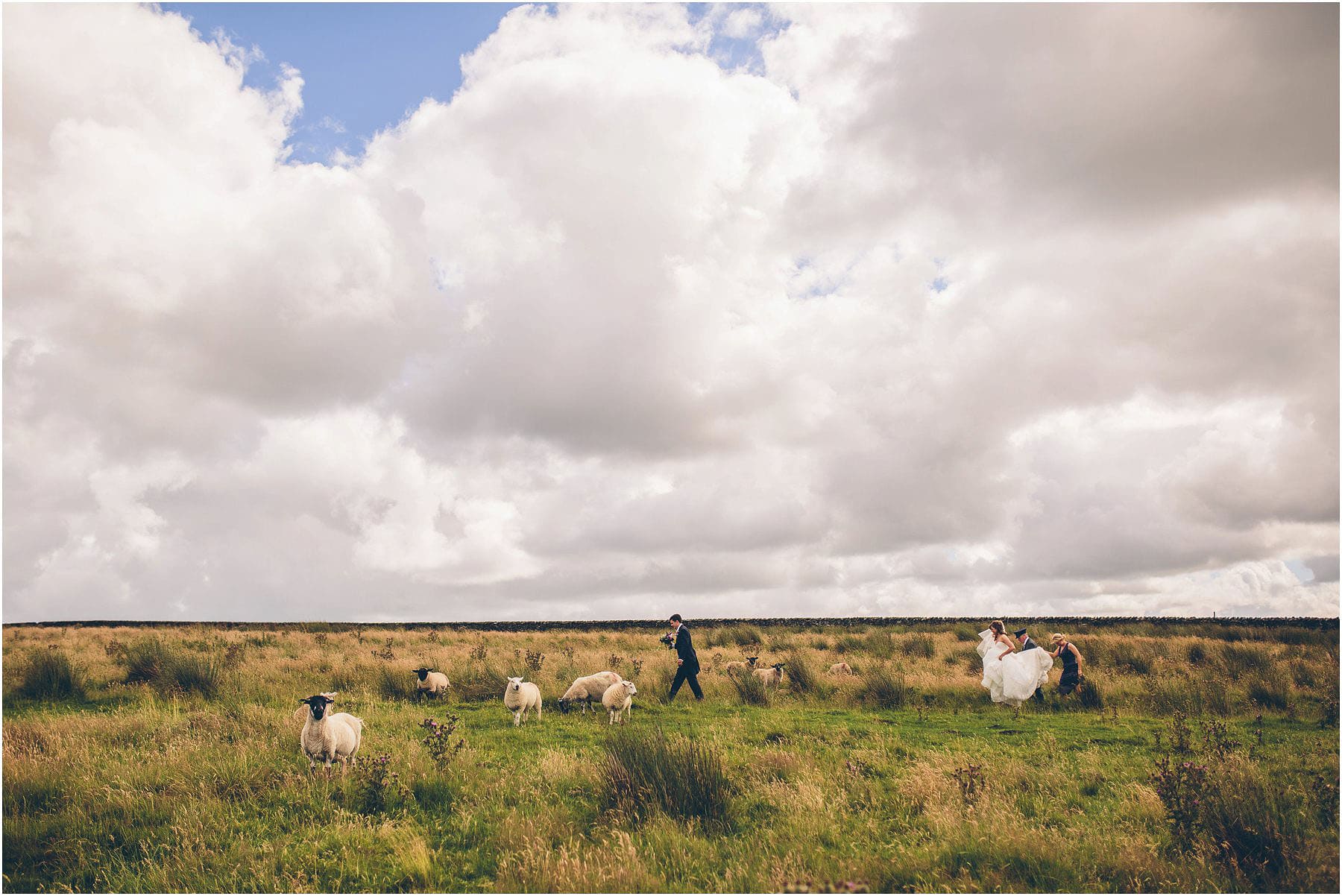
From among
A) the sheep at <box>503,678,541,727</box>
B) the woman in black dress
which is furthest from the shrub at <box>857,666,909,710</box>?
the sheep at <box>503,678,541,727</box>

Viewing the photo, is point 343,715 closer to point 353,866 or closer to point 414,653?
point 353,866

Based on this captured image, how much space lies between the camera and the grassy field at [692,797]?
6.29 m

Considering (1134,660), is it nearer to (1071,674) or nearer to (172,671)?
(1071,674)

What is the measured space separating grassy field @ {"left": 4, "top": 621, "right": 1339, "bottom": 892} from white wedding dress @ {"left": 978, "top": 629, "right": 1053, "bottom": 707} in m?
0.42

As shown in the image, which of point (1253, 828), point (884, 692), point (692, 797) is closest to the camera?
point (1253, 828)

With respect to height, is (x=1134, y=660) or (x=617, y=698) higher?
(x=617, y=698)

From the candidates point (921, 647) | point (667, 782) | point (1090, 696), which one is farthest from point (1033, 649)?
point (667, 782)

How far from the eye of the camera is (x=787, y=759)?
9969 mm

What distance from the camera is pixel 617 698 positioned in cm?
1426

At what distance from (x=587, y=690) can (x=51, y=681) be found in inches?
541

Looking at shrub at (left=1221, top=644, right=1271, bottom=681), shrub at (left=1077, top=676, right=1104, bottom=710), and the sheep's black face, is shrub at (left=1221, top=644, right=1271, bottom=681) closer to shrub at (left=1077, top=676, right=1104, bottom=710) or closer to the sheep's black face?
shrub at (left=1077, top=676, right=1104, bottom=710)

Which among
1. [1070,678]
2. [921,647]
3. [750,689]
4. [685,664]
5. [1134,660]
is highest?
[685,664]

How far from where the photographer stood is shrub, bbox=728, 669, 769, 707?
17.0 m

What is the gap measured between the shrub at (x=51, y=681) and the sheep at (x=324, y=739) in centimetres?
1208
